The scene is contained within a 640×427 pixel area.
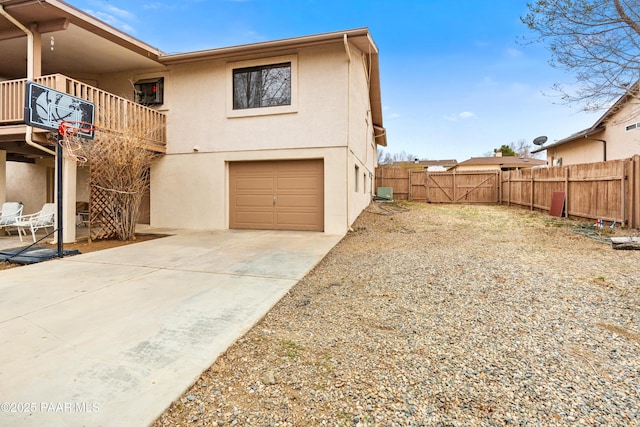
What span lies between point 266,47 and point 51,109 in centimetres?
527

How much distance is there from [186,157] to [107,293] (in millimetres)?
6962

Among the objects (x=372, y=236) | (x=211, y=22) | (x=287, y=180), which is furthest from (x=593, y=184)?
(x=211, y=22)

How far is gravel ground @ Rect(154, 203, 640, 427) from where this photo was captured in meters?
1.93

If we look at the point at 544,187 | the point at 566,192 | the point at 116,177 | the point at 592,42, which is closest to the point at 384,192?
the point at 544,187

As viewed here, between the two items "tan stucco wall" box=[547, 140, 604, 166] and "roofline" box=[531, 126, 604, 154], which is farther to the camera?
"tan stucco wall" box=[547, 140, 604, 166]

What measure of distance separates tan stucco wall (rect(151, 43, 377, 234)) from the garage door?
0.32 m

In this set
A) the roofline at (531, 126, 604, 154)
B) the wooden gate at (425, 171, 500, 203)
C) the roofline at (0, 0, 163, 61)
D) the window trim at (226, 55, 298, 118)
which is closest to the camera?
the roofline at (0, 0, 163, 61)

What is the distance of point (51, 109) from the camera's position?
5891 mm

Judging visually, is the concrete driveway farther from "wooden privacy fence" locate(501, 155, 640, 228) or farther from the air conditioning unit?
the air conditioning unit

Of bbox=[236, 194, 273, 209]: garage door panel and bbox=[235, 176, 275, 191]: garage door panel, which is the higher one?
bbox=[235, 176, 275, 191]: garage door panel

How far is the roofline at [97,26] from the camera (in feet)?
22.9

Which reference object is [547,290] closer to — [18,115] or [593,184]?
[593,184]

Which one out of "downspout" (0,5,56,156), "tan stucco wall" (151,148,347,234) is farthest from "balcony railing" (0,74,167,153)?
"tan stucco wall" (151,148,347,234)

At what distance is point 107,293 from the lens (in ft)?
13.3
